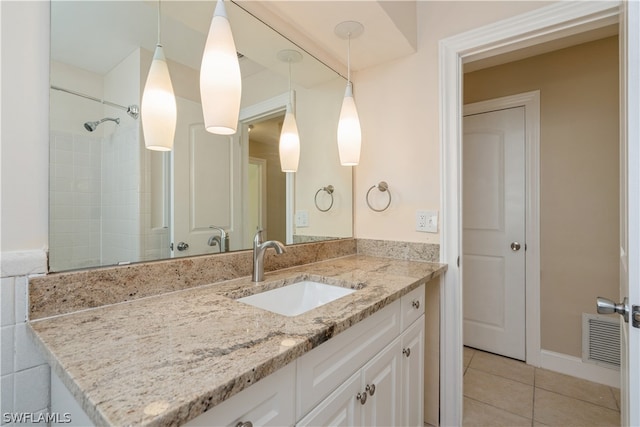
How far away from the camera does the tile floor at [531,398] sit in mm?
1687

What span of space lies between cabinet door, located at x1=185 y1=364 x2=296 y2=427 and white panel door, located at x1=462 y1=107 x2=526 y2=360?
232 centimetres

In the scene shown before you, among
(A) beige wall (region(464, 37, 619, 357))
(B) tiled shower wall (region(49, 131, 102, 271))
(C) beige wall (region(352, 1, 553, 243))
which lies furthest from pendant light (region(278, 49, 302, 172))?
(A) beige wall (region(464, 37, 619, 357))

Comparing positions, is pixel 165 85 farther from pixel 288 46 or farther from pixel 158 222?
pixel 288 46

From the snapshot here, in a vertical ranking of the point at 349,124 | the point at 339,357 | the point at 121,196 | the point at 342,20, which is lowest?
the point at 339,357

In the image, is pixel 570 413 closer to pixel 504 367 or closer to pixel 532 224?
pixel 504 367

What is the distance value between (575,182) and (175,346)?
266 centimetres

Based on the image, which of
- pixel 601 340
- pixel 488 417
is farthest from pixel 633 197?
pixel 601 340

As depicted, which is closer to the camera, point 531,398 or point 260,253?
point 260,253

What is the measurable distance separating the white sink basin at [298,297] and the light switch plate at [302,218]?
0.49 meters

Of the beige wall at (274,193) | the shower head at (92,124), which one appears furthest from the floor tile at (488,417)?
the shower head at (92,124)

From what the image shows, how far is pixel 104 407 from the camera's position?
0.43 m

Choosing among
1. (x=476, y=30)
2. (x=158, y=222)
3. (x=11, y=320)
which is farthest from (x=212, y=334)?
(x=476, y=30)

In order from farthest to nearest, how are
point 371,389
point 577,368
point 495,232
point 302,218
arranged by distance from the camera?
1. point 495,232
2. point 577,368
3. point 302,218
4. point 371,389

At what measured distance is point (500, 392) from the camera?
1941mm
